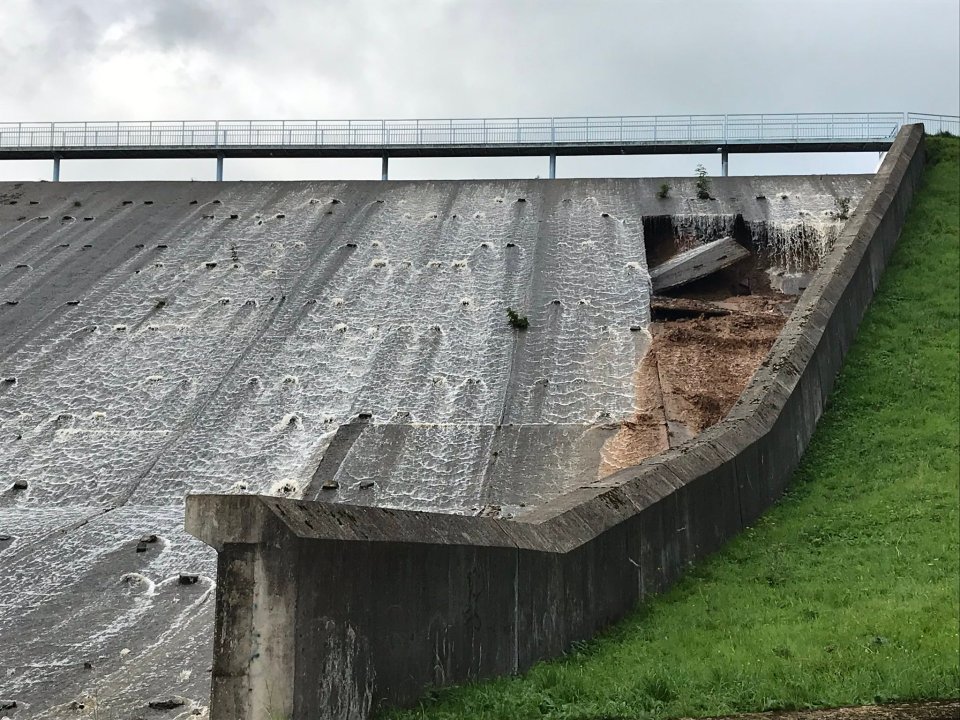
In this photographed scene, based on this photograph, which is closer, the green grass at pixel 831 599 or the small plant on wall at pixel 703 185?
the green grass at pixel 831 599

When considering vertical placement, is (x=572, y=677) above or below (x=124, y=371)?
below

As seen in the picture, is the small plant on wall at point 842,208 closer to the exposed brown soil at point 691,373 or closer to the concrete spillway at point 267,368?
the concrete spillway at point 267,368

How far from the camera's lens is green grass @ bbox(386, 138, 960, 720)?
17.3 ft

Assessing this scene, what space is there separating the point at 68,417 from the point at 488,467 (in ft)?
17.9

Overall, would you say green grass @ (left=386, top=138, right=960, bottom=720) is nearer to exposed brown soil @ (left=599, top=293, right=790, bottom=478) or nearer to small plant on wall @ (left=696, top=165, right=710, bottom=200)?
exposed brown soil @ (left=599, top=293, right=790, bottom=478)

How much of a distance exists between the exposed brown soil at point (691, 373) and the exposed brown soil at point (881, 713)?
6.04 meters

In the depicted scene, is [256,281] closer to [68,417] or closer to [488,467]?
[68,417]

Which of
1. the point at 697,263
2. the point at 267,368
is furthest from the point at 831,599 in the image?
the point at 697,263

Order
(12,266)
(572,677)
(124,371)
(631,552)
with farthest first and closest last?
(12,266)
(124,371)
(631,552)
(572,677)

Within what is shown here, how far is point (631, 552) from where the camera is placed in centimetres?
739

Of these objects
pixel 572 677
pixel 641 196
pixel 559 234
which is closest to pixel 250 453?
pixel 572 677

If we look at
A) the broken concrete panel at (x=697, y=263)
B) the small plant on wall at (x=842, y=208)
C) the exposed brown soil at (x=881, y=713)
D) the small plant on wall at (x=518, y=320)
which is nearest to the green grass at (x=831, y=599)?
the exposed brown soil at (x=881, y=713)

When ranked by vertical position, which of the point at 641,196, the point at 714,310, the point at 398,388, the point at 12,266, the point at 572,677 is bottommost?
the point at 572,677

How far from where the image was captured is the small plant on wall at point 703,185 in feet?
70.0
